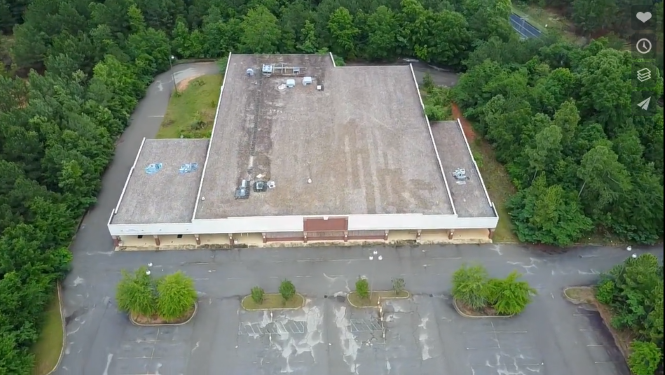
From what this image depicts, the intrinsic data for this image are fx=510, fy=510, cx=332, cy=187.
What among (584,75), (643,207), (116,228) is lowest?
(116,228)

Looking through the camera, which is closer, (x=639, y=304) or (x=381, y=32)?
(x=639, y=304)

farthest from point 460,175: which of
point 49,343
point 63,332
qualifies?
point 49,343

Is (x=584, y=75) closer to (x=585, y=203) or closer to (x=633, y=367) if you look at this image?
(x=585, y=203)

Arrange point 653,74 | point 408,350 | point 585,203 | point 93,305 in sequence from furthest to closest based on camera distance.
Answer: point 653,74
point 585,203
point 93,305
point 408,350

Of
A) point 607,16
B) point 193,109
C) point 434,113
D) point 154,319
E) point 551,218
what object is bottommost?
point 154,319

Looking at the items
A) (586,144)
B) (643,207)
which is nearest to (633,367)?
(643,207)

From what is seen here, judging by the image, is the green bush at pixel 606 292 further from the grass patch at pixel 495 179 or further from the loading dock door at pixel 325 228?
the loading dock door at pixel 325 228

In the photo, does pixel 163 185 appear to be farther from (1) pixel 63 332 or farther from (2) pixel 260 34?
(2) pixel 260 34
